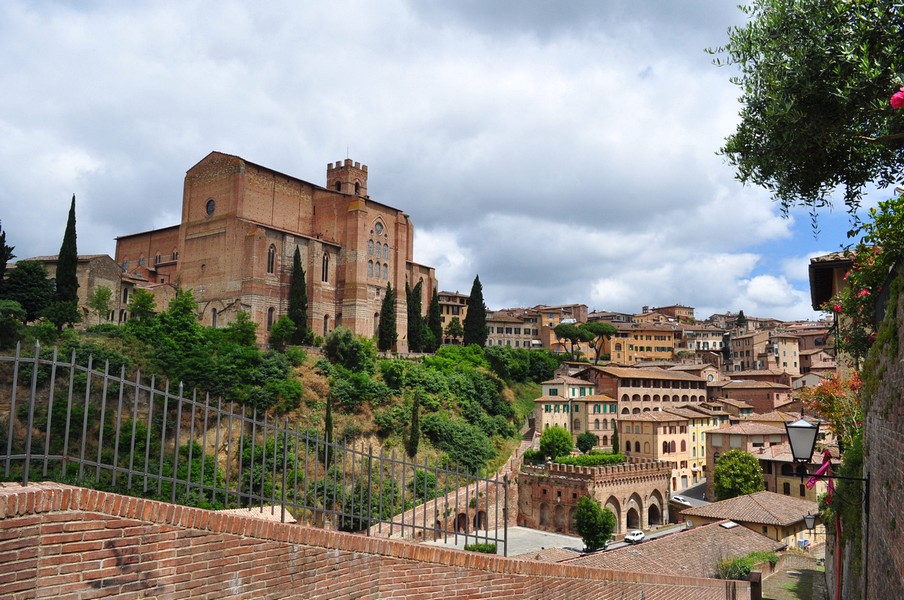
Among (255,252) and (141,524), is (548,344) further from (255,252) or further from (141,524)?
(141,524)

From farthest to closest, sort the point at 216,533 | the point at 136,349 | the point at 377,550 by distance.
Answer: the point at 136,349, the point at 377,550, the point at 216,533

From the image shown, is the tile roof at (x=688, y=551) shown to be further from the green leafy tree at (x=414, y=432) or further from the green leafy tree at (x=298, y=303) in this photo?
the green leafy tree at (x=298, y=303)

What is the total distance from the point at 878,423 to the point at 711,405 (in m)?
55.1

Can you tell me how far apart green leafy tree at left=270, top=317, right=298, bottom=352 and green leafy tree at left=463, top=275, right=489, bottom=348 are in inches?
752

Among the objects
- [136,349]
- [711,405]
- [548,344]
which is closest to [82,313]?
[136,349]

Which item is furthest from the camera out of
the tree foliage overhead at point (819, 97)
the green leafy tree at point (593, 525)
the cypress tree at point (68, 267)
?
the cypress tree at point (68, 267)

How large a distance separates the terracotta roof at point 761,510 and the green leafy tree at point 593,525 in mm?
5793

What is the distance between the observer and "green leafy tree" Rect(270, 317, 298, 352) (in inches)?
1938

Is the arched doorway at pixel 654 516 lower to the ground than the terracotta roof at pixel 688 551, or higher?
lower

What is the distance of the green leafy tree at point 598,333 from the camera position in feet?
287

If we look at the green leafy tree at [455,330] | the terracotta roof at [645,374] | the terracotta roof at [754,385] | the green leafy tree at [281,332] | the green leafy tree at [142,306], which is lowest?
the terracotta roof at [754,385]

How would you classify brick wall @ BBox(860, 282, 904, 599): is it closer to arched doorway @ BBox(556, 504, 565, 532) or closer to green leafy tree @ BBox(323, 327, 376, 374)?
arched doorway @ BBox(556, 504, 565, 532)

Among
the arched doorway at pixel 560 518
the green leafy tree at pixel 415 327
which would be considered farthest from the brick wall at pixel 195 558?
the green leafy tree at pixel 415 327

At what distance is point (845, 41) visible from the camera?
889 centimetres
